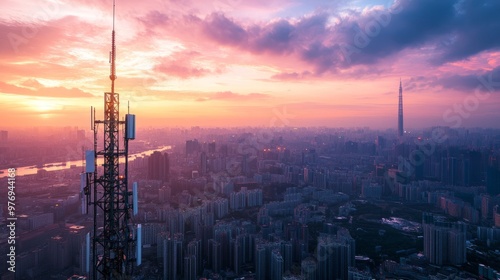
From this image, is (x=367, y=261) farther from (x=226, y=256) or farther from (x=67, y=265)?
(x=67, y=265)

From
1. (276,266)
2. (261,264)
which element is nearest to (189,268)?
(261,264)

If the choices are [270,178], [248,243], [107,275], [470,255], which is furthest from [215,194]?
[107,275]

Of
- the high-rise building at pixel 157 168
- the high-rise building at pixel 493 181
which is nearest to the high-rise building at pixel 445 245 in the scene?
the high-rise building at pixel 493 181

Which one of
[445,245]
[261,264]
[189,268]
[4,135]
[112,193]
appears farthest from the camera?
[4,135]

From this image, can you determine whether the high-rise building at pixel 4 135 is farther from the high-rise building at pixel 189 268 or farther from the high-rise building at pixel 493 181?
the high-rise building at pixel 493 181

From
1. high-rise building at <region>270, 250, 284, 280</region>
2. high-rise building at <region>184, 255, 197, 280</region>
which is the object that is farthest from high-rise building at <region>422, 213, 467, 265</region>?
high-rise building at <region>184, 255, 197, 280</region>

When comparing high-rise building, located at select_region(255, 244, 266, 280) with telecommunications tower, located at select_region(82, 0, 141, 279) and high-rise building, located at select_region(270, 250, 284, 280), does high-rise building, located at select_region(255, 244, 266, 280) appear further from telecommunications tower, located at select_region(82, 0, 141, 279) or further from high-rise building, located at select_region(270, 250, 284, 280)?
telecommunications tower, located at select_region(82, 0, 141, 279)

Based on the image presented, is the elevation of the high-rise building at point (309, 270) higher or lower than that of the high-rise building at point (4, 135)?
lower

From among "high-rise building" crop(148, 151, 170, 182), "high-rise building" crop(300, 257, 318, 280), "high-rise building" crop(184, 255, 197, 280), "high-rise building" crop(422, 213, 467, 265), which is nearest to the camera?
"high-rise building" crop(300, 257, 318, 280)

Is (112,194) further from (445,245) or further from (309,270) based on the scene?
(445,245)
